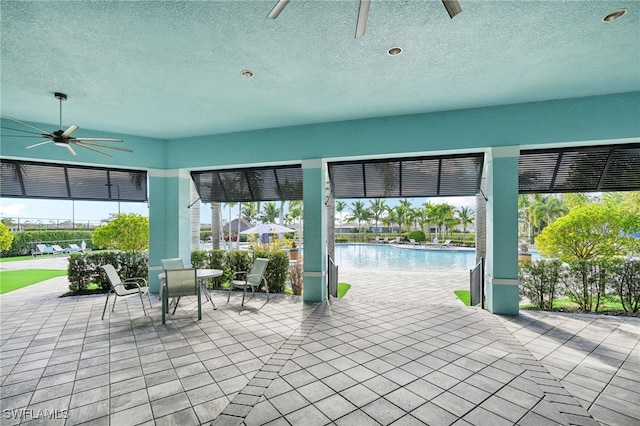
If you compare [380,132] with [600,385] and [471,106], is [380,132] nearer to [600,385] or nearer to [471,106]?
[471,106]

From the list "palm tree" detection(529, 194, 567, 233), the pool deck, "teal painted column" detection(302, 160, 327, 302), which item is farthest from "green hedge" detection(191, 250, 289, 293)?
"palm tree" detection(529, 194, 567, 233)

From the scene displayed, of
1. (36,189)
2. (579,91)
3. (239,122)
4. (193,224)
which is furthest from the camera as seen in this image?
(193,224)

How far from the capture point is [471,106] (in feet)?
16.7

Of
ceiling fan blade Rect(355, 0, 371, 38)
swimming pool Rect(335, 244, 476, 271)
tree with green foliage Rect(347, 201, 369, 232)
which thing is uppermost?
ceiling fan blade Rect(355, 0, 371, 38)

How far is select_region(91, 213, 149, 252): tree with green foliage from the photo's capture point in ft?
23.9

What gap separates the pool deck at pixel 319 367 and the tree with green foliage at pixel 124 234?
220cm

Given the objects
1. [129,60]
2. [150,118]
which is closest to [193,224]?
[150,118]

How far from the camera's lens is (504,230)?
5082mm

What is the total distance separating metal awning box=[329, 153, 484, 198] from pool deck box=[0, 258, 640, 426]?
265 centimetres

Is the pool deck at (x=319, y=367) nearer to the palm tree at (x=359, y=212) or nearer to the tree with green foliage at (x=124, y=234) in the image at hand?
the tree with green foliage at (x=124, y=234)

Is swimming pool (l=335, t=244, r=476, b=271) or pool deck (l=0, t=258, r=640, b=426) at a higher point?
pool deck (l=0, t=258, r=640, b=426)

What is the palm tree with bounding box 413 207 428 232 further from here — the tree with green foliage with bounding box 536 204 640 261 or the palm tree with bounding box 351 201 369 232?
the tree with green foliage with bounding box 536 204 640 261

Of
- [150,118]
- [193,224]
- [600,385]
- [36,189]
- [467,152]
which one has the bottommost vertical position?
[600,385]

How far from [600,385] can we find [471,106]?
13.7 ft
